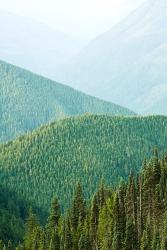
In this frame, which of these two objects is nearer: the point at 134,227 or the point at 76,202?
the point at 134,227

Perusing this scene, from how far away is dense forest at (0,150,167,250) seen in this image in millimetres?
104938

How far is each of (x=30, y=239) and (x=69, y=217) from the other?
10329 millimetres

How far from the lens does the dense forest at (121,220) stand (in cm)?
10494

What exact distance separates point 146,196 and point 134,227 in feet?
27.0

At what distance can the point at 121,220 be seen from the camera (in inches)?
4360

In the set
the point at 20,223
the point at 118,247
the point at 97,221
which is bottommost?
the point at 118,247

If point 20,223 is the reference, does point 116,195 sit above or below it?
below

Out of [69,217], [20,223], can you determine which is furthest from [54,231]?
[20,223]

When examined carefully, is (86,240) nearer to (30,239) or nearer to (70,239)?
(70,239)

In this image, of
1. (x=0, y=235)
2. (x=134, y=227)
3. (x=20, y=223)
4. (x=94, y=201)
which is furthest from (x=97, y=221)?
(x=20, y=223)

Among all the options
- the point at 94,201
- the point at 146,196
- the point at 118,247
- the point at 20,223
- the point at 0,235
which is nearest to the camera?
the point at 118,247

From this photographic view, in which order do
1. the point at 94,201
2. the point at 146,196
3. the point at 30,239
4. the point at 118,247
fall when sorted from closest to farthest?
the point at 118,247 → the point at 146,196 → the point at 94,201 → the point at 30,239

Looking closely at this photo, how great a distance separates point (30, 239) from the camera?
450 feet

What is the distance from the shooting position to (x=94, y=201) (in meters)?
126
